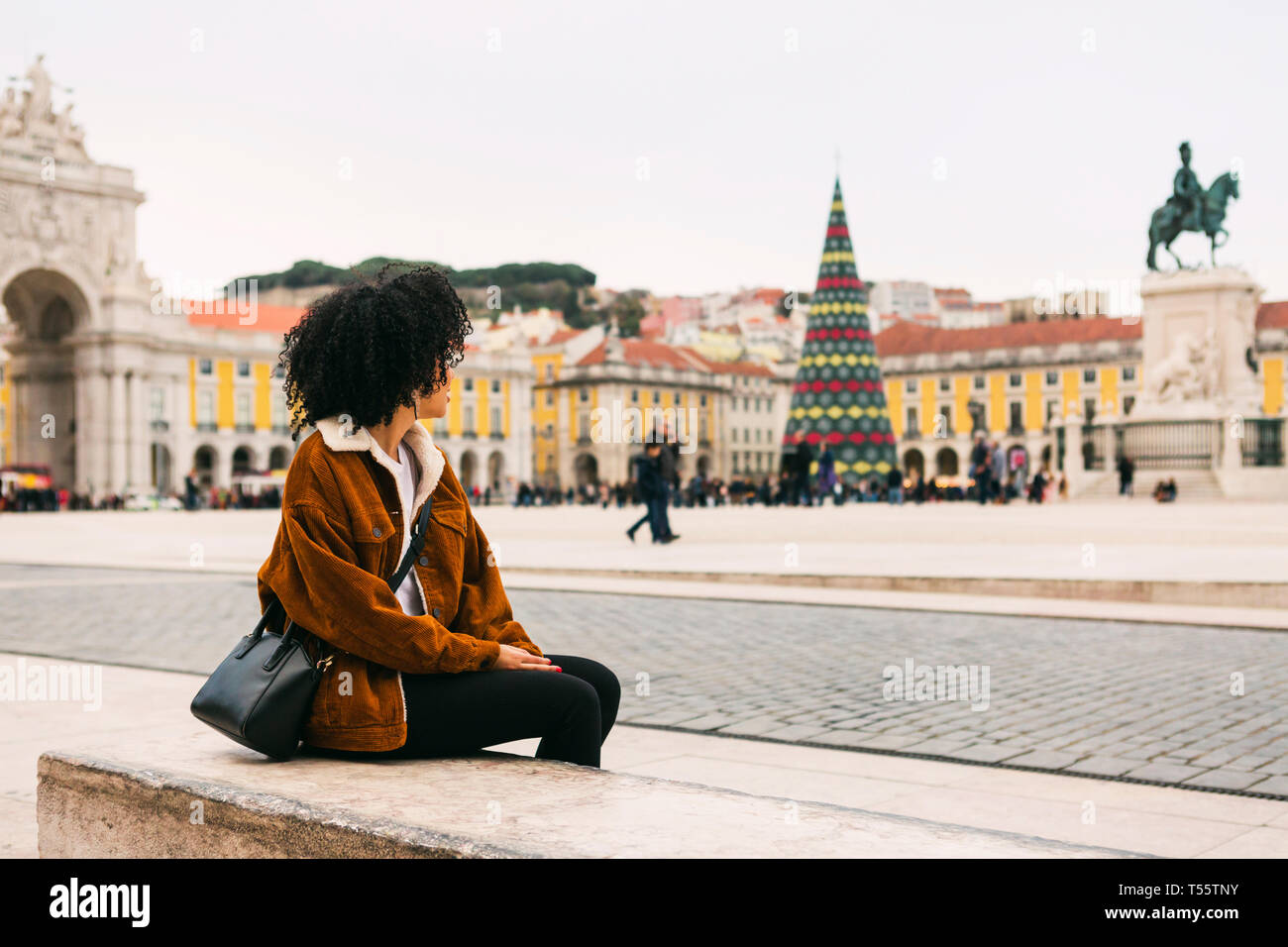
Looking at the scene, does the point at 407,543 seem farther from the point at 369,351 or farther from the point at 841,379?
the point at 841,379

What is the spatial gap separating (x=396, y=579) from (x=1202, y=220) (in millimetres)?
32931

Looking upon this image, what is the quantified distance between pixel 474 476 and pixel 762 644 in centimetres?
8522

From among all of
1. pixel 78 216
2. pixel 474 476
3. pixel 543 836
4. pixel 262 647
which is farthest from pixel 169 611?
pixel 474 476

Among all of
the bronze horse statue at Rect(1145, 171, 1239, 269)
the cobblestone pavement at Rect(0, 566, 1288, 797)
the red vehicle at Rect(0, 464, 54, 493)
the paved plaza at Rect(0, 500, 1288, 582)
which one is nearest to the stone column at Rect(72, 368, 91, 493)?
the red vehicle at Rect(0, 464, 54, 493)

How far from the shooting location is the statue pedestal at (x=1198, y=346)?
30672 millimetres

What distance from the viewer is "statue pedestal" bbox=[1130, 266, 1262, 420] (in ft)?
101

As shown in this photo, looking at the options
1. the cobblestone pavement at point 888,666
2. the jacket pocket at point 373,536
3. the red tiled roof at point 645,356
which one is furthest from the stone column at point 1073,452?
the red tiled roof at point 645,356

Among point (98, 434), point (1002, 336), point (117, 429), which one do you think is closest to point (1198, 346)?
point (117, 429)

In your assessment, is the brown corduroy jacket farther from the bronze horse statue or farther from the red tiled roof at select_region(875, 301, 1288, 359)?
the red tiled roof at select_region(875, 301, 1288, 359)

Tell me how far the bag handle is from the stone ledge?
269 millimetres

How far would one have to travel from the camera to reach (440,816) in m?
2.54

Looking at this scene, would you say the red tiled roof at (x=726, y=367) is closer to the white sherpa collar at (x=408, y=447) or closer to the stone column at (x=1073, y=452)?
the stone column at (x=1073, y=452)

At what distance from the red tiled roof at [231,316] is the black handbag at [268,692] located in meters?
83.2
